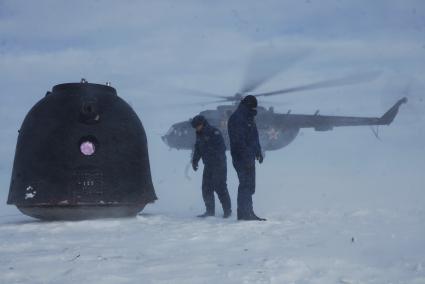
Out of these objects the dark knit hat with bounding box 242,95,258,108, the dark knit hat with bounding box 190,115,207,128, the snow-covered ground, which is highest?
the dark knit hat with bounding box 242,95,258,108

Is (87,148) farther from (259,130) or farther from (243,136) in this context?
(259,130)

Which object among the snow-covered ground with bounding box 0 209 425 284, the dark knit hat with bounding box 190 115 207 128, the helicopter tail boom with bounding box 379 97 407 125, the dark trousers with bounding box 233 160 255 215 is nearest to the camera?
the snow-covered ground with bounding box 0 209 425 284

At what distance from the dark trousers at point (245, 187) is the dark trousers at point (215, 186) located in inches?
41.2

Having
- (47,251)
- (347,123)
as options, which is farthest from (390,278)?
(347,123)

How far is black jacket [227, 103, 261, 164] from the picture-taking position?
6.59 meters

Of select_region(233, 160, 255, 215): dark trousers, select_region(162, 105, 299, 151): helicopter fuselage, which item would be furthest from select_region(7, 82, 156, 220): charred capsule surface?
select_region(162, 105, 299, 151): helicopter fuselage

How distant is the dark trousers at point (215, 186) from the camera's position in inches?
301

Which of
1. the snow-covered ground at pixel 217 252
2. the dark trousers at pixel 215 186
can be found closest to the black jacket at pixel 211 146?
the dark trousers at pixel 215 186

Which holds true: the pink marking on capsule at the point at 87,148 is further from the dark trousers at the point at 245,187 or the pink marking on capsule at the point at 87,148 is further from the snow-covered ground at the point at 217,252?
the dark trousers at the point at 245,187

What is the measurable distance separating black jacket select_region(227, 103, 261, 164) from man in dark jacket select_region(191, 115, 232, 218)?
1.01 m

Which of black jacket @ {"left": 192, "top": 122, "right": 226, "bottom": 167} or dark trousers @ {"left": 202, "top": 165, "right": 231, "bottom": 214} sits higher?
black jacket @ {"left": 192, "top": 122, "right": 226, "bottom": 167}

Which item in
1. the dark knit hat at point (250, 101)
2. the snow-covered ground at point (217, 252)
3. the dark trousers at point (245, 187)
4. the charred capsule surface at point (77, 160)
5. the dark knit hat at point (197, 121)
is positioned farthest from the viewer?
the dark knit hat at point (197, 121)

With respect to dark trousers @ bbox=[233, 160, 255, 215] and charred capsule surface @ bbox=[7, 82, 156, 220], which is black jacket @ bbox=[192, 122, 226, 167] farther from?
charred capsule surface @ bbox=[7, 82, 156, 220]

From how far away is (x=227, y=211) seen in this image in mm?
7500
